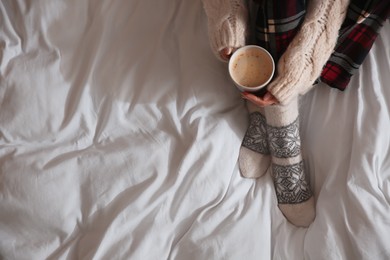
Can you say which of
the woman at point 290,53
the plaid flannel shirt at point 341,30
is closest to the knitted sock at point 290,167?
the woman at point 290,53

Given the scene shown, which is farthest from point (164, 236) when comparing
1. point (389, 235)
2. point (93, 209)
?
point (389, 235)

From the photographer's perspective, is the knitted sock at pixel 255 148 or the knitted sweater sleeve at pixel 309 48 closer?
the knitted sweater sleeve at pixel 309 48

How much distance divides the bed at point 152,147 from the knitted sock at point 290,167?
26mm

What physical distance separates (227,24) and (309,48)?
0.56 feet

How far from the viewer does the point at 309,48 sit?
0.69 meters

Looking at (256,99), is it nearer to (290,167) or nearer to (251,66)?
(251,66)

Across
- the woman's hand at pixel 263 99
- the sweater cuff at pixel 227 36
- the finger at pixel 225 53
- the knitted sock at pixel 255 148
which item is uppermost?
the sweater cuff at pixel 227 36

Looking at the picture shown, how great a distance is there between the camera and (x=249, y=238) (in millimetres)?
718

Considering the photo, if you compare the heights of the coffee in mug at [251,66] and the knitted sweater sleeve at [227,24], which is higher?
the knitted sweater sleeve at [227,24]

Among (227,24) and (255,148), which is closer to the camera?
(227,24)

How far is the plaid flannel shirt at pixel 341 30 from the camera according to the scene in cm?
70

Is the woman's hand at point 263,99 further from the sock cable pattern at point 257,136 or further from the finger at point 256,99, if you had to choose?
the sock cable pattern at point 257,136

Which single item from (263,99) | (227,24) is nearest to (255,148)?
(263,99)

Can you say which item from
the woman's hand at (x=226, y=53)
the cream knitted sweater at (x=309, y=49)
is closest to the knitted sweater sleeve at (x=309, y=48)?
the cream knitted sweater at (x=309, y=49)
